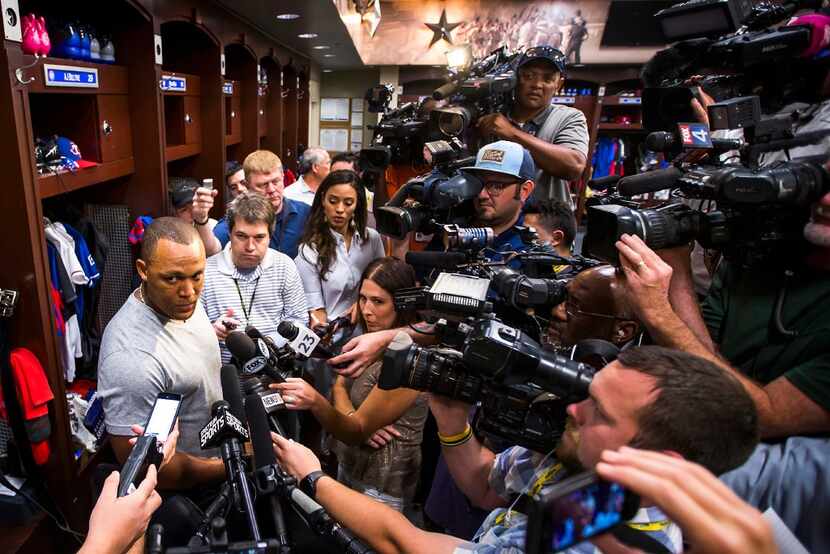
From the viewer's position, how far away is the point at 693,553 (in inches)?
22.6

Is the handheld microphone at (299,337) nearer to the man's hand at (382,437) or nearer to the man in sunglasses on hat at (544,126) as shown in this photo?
the man's hand at (382,437)

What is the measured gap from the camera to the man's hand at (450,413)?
1282 mm

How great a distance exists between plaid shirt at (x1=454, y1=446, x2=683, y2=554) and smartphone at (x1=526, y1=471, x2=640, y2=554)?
11cm

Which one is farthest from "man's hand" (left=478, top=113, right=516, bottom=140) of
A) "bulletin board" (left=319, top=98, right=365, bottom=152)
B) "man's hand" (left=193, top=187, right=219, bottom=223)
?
"bulletin board" (left=319, top=98, right=365, bottom=152)

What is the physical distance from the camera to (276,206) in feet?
10.0

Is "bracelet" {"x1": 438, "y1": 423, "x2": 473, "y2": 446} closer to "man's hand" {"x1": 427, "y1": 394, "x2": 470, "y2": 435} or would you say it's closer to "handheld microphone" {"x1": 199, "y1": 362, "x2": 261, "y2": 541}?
"man's hand" {"x1": 427, "y1": 394, "x2": 470, "y2": 435}

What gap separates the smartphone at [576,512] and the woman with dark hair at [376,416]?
1023 mm

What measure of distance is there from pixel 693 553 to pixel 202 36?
4.64 metres

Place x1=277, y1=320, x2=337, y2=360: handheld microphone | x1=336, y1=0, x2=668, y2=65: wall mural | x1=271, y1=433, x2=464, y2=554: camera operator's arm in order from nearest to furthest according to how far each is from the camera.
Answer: x1=271, y1=433, x2=464, y2=554: camera operator's arm → x1=277, y1=320, x2=337, y2=360: handheld microphone → x1=336, y1=0, x2=668, y2=65: wall mural

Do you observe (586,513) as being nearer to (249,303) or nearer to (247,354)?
(247,354)

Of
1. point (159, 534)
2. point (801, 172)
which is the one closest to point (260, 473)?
point (159, 534)

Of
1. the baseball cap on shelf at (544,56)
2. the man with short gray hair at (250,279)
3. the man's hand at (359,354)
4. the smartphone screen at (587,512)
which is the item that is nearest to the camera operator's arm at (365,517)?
the man's hand at (359,354)

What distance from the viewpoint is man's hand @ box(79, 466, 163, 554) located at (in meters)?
0.96

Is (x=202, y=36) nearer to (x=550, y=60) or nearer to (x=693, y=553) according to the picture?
(x=550, y=60)
